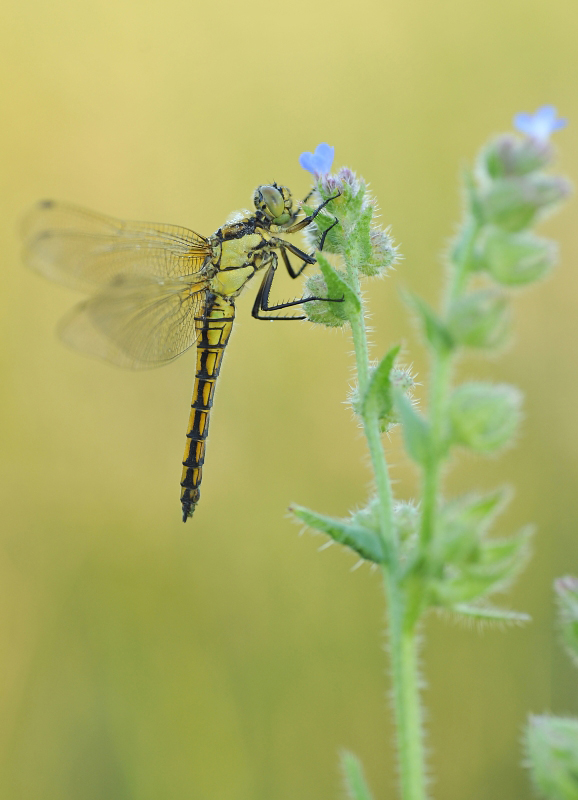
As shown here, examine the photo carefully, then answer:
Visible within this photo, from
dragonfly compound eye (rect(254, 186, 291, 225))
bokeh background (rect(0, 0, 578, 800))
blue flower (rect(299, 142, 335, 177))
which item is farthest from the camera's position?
bokeh background (rect(0, 0, 578, 800))

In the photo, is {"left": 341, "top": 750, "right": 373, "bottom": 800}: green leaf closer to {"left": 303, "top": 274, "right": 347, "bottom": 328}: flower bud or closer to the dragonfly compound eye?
{"left": 303, "top": 274, "right": 347, "bottom": 328}: flower bud

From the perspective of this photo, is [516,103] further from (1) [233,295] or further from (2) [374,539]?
(2) [374,539]

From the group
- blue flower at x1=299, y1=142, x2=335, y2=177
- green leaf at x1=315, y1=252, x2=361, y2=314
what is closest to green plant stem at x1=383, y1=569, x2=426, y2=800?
green leaf at x1=315, y1=252, x2=361, y2=314

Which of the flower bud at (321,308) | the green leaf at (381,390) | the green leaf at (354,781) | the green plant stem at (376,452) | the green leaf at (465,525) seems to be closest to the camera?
the green leaf at (465,525)

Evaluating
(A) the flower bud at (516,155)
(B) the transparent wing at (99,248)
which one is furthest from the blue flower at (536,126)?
(B) the transparent wing at (99,248)

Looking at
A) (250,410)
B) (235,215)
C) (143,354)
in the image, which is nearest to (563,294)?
(250,410)

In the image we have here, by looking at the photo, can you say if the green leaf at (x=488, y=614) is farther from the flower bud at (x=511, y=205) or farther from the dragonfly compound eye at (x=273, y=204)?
the dragonfly compound eye at (x=273, y=204)
